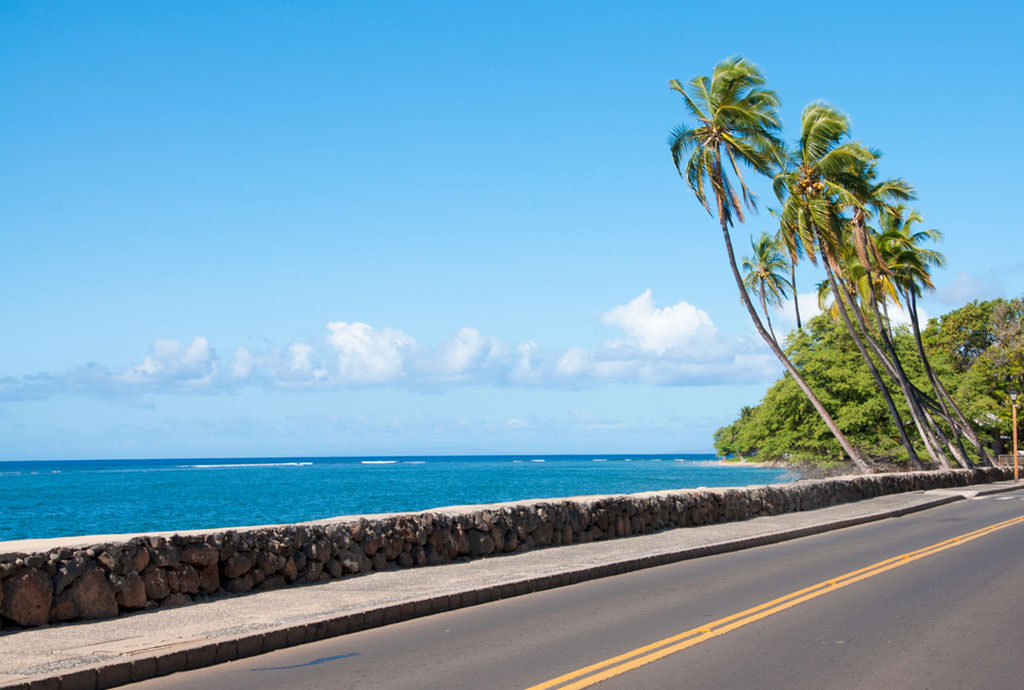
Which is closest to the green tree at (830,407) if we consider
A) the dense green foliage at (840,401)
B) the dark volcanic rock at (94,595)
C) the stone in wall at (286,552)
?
the dense green foliage at (840,401)

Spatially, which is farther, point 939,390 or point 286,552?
point 939,390

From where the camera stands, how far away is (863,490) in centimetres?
2875

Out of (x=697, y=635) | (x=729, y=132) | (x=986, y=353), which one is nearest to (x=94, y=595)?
(x=697, y=635)

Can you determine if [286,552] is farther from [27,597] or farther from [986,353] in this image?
[986,353]

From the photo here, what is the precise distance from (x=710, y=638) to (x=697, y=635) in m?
0.19

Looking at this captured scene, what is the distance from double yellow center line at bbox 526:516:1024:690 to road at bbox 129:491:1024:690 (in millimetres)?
22

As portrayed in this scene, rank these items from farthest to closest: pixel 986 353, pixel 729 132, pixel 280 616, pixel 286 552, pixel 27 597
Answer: pixel 986 353, pixel 729 132, pixel 286 552, pixel 280 616, pixel 27 597

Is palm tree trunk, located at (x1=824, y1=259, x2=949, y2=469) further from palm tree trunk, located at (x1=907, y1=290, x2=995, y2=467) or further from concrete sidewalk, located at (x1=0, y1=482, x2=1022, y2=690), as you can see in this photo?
concrete sidewalk, located at (x1=0, y1=482, x2=1022, y2=690)

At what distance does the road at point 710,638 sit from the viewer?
7273 millimetres

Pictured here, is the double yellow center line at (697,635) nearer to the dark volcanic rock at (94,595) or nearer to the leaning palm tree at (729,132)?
the dark volcanic rock at (94,595)

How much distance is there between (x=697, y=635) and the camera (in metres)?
8.85

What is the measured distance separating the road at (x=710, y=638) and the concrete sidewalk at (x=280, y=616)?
0.62 feet

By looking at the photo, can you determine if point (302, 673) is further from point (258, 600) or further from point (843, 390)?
point (843, 390)

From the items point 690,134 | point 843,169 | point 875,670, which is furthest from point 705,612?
point 843,169
